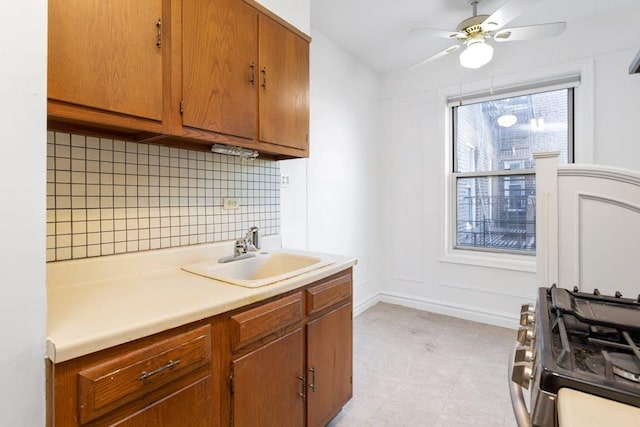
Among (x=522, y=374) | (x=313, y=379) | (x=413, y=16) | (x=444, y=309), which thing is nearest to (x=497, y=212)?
(x=444, y=309)

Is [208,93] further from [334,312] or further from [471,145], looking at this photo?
[471,145]

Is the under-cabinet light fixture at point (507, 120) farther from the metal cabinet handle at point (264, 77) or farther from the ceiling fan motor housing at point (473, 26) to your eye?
the metal cabinet handle at point (264, 77)

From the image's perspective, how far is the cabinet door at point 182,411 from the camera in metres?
0.86

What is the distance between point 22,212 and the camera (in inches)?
29.0

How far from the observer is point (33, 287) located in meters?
0.75

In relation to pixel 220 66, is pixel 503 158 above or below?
below

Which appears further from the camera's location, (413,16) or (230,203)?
(413,16)

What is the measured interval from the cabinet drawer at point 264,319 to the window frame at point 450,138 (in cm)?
245

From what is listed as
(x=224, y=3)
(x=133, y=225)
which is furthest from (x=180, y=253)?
(x=224, y=3)

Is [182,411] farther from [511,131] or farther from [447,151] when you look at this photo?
[511,131]

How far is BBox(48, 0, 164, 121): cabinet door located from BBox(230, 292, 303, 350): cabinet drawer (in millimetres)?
850

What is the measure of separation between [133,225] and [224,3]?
1.11 m

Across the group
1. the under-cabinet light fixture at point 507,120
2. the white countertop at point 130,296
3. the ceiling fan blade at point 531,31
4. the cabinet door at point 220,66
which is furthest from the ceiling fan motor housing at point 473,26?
the white countertop at point 130,296

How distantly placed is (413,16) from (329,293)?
2.34m
